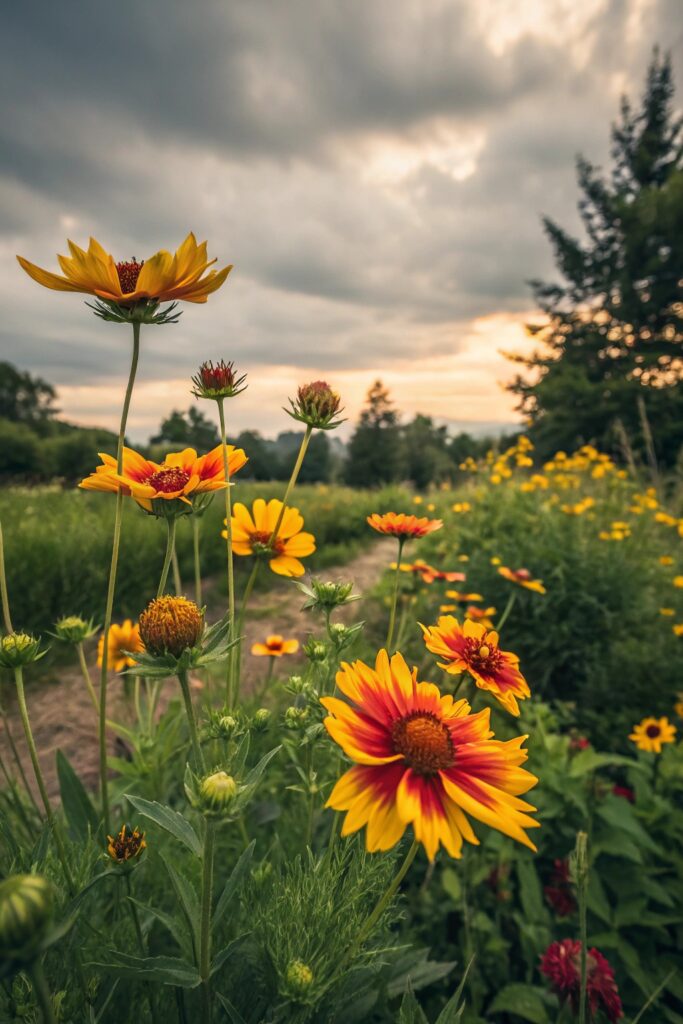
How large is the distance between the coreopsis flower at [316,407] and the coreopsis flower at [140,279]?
20 centimetres

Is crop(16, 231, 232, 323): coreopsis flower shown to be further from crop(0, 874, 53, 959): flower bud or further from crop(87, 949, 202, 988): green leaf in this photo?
crop(87, 949, 202, 988): green leaf

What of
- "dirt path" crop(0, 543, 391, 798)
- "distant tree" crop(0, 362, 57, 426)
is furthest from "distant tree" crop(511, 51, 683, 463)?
Result: "distant tree" crop(0, 362, 57, 426)

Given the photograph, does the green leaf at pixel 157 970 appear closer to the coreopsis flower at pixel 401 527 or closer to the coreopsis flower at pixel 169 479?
the coreopsis flower at pixel 169 479

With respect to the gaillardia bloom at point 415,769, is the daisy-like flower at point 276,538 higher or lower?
higher

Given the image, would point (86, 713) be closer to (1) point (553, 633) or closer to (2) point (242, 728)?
(2) point (242, 728)

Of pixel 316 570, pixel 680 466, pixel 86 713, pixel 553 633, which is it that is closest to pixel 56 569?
pixel 86 713

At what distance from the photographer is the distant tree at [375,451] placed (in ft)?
109

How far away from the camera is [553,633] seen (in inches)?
95.0

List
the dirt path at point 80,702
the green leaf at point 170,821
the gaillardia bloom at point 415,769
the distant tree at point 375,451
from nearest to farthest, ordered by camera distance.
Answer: the gaillardia bloom at point 415,769, the green leaf at point 170,821, the dirt path at point 80,702, the distant tree at point 375,451

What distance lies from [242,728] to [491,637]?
16.2 inches

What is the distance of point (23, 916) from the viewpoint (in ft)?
1.09

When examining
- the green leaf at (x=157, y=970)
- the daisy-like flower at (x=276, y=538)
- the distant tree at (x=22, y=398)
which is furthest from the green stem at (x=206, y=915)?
the distant tree at (x=22, y=398)

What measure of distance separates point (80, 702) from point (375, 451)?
31612 millimetres

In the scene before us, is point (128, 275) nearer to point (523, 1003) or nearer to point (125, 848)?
point (125, 848)
